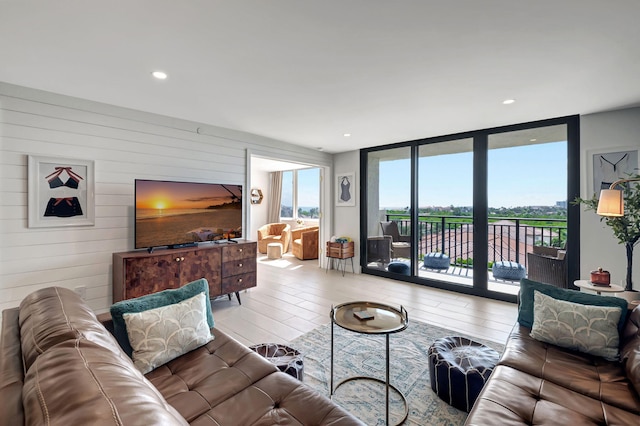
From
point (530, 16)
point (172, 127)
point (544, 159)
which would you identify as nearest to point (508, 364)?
point (530, 16)

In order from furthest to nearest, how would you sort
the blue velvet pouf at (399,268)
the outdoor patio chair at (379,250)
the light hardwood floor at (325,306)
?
1. the outdoor patio chair at (379,250)
2. the blue velvet pouf at (399,268)
3. the light hardwood floor at (325,306)

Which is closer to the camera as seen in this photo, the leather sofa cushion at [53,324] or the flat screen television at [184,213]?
the leather sofa cushion at [53,324]

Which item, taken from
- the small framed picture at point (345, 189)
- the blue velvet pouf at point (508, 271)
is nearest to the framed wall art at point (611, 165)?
the blue velvet pouf at point (508, 271)

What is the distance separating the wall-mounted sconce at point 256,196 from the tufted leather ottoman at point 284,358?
7.11 m

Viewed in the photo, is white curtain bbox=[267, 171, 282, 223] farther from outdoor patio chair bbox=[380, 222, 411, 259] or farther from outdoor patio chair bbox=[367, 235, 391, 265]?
outdoor patio chair bbox=[380, 222, 411, 259]

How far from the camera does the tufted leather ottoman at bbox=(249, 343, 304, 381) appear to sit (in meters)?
1.80

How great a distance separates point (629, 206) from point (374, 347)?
8.76 ft

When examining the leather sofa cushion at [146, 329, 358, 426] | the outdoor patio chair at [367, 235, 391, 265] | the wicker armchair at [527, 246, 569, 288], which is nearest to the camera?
the leather sofa cushion at [146, 329, 358, 426]

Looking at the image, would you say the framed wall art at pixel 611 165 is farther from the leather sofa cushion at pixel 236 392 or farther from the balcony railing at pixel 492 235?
the leather sofa cushion at pixel 236 392

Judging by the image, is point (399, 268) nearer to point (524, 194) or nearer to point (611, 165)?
point (524, 194)

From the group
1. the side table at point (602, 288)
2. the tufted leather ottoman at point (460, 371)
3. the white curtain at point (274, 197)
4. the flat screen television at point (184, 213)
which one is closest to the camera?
the tufted leather ottoman at point (460, 371)

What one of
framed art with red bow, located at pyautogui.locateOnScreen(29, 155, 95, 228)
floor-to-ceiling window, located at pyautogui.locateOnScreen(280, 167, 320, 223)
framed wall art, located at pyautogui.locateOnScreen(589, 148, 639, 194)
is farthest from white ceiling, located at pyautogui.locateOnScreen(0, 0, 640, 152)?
floor-to-ceiling window, located at pyautogui.locateOnScreen(280, 167, 320, 223)

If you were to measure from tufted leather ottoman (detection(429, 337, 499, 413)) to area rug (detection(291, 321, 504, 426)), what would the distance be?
87 millimetres

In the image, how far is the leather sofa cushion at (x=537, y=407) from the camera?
1.24 metres
